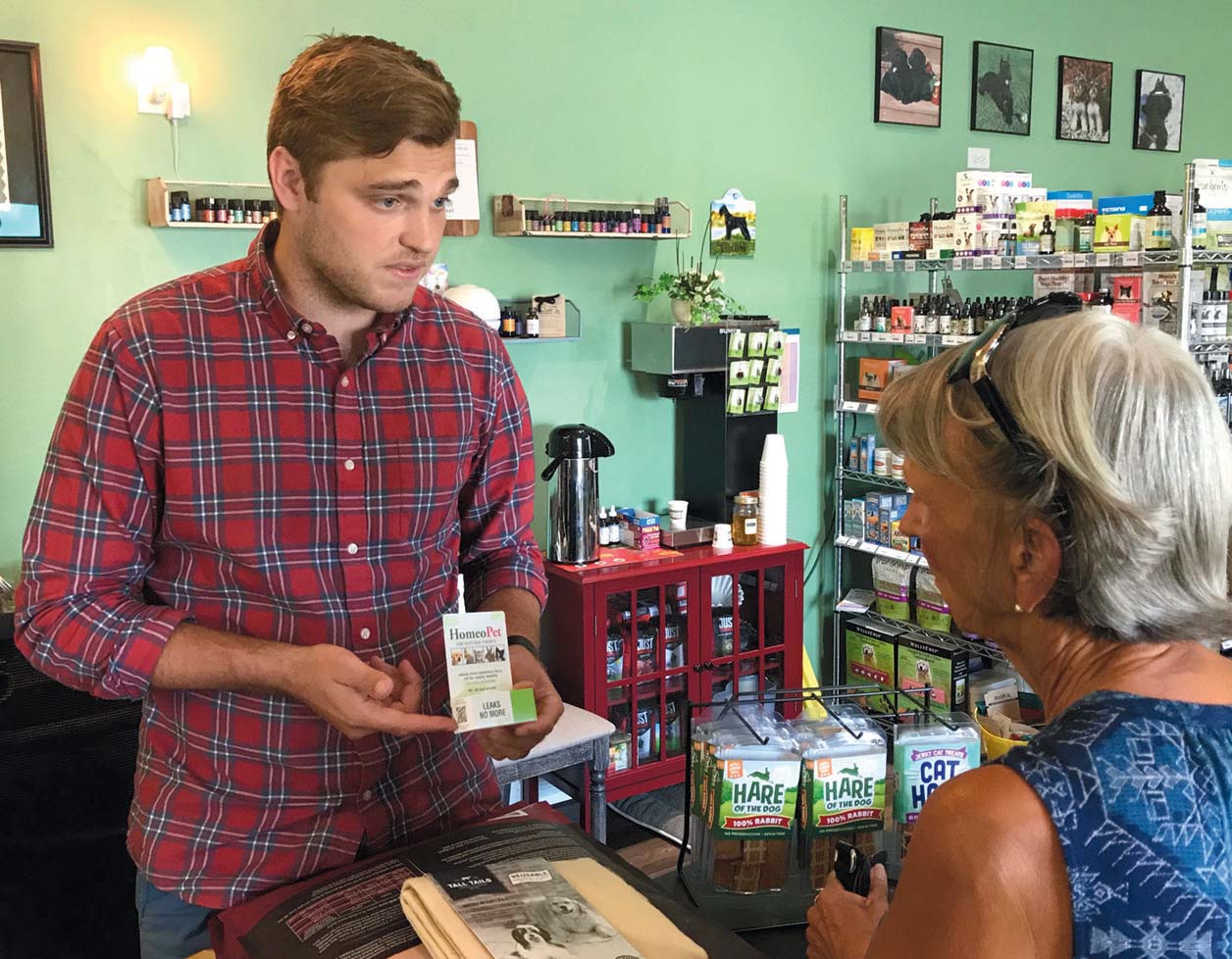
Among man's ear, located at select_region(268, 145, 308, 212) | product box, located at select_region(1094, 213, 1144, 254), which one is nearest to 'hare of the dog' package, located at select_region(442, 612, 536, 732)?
man's ear, located at select_region(268, 145, 308, 212)

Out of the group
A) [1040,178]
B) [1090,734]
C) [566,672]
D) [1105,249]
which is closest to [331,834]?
[1090,734]

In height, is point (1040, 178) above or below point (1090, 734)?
above

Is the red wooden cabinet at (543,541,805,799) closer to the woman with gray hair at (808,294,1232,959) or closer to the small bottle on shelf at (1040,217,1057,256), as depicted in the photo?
the small bottle on shelf at (1040,217,1057,256)

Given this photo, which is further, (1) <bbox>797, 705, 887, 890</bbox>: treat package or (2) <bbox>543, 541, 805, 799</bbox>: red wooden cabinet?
(2) <bbox>543, 541, 805, 799</bbox>: red wooden cabinet

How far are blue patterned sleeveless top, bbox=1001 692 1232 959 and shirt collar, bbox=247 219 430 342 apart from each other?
1.03 meters

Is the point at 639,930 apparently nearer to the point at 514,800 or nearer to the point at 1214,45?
the point at 514,800

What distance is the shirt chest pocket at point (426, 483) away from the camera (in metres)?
1.58

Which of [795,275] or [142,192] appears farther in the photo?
[795,275]

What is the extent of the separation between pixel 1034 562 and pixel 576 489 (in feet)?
8.91

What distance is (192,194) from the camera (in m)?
3.29

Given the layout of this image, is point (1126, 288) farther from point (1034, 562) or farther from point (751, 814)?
point (1034, 562)

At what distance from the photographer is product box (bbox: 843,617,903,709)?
4.56 m

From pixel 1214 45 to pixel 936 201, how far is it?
2.34m

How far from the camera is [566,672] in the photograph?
12.5ft
